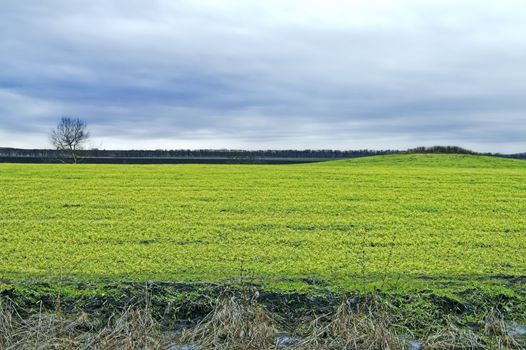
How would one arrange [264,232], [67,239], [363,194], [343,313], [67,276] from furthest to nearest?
[363,194] < [264,232] < [67,239] < [67,276] < [343,313]

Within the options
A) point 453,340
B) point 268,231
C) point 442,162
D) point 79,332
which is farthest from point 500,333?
point 442,162

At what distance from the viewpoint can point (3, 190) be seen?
37.5 feet

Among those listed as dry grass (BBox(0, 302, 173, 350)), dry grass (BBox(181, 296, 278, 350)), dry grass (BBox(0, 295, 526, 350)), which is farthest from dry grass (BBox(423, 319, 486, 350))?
dry grass (BBox(0, 302, 173, 350))

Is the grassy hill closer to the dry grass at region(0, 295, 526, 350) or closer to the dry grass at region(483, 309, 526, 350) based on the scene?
the dry grass at region(483, 309, 526, 350)

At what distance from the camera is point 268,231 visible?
7707 millimetres

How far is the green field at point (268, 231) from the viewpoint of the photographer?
5641mm

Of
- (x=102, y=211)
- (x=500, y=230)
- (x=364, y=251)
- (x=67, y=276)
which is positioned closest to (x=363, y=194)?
(x=500, y=230)

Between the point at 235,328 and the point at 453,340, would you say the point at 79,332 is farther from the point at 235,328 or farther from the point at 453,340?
the point at 453,340

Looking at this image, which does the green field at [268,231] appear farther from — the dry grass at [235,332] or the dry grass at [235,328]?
the dry grass at [235,332]

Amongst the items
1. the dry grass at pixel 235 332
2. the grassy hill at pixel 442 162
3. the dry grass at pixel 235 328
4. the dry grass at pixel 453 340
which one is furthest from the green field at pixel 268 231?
the grassy hill at pixel 442 162

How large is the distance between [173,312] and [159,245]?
238cm

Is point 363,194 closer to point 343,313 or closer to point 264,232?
point 264,232

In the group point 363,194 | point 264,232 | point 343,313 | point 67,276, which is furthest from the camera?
point 363,194

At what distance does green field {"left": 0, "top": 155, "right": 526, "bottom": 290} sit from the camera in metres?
5.64
